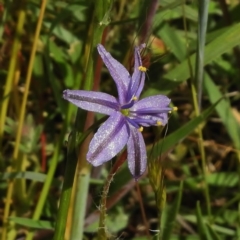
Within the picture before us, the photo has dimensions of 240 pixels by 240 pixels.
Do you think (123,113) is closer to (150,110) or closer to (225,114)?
(150,110)

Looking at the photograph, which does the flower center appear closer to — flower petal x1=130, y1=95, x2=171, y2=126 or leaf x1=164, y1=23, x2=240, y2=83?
flower petal x1=130, y1=95, x2=171, y2=126

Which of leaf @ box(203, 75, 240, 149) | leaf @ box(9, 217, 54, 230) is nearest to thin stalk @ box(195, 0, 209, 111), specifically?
leaf @ box(203, 75, 240, 149)

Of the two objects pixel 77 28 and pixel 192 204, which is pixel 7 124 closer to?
pixel 77 28

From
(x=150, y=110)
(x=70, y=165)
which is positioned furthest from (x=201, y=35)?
(x=70, y=165)

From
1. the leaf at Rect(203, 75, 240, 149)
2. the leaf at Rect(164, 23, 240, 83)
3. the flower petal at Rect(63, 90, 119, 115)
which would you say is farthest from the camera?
the leaf at Rect(203, 75, 240, 149)

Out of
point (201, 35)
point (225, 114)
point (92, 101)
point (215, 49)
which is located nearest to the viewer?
point (92, 101)

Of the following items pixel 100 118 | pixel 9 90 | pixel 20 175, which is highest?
pixel 9 90


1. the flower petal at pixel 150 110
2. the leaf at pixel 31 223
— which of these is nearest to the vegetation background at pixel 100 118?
the leaf at pixel 31 223
